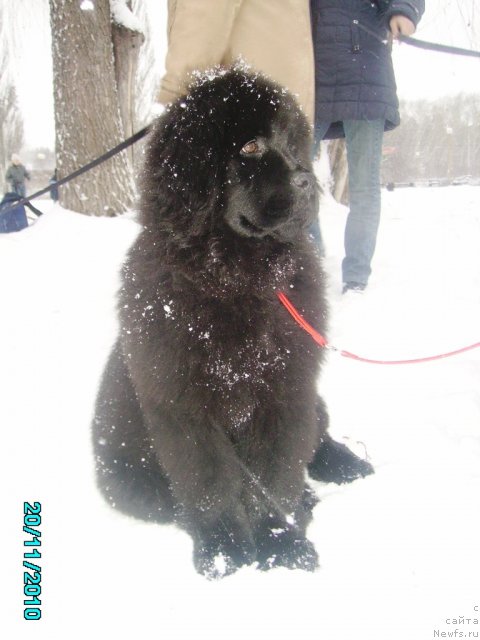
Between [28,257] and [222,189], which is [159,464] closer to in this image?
[222,189]

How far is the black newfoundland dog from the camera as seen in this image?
151cm

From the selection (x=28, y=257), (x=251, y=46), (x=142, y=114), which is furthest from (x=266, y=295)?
(x=142, y=114)

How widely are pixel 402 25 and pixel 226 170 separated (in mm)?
1625

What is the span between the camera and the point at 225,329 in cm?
154

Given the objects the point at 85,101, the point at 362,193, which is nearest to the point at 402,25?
the point at 362,193

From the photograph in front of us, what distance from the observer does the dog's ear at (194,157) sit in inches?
61.5

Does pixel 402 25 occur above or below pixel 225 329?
above

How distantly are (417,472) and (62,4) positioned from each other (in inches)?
203

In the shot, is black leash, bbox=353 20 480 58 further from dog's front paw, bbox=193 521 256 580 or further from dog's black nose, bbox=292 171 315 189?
dog's front paw, bbox=193 521 256 580

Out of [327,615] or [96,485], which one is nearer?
[327,615]

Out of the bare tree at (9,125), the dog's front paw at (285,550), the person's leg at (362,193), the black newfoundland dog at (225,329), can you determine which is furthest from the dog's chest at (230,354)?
the bare tree at (9,125)

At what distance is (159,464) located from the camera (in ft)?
5.63

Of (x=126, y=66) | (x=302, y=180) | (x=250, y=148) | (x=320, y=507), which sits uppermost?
(x=126, y=66)

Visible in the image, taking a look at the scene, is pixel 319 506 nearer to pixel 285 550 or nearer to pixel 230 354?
pixel 285 550
